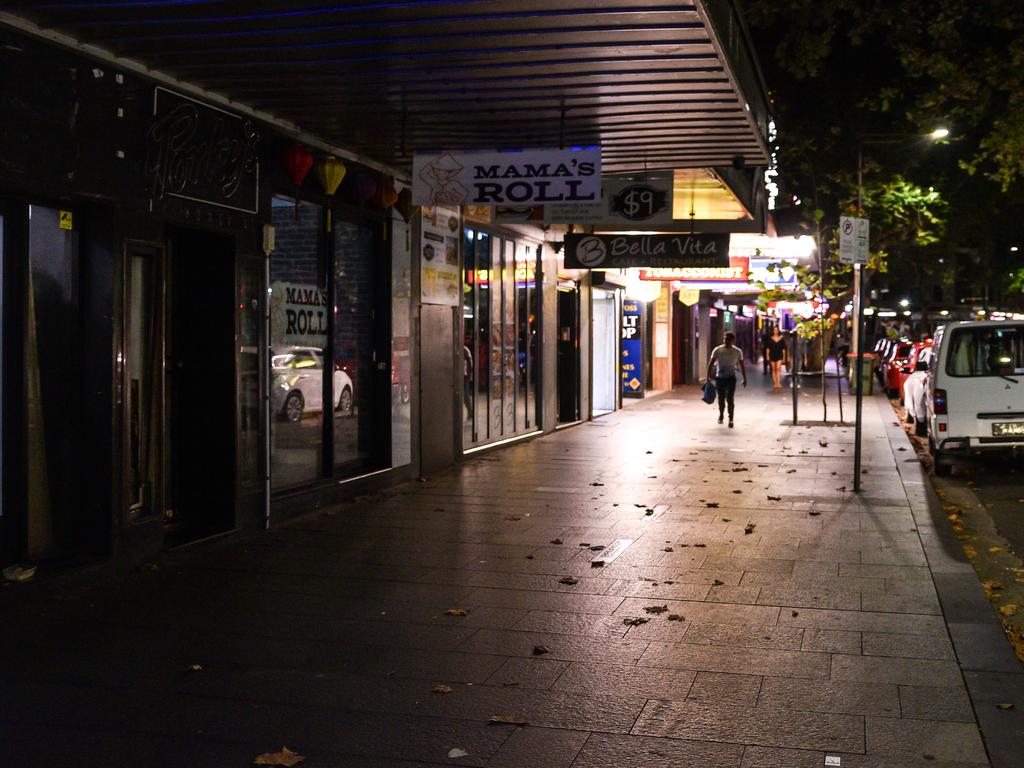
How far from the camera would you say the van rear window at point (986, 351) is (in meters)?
13.8

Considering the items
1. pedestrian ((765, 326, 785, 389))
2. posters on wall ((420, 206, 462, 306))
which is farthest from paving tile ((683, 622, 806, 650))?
pedestrian ((765, 326, 785, 389))

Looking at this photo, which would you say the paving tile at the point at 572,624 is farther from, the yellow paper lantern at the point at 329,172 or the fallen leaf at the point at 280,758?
the yellow paper lantern at the point at 329,172

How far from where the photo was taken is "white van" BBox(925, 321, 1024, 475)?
1360 cm

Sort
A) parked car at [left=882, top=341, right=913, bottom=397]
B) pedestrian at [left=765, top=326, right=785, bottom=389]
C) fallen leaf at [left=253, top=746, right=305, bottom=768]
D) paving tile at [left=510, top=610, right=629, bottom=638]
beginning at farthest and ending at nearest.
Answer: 1. pedestrian at [left=765, top=326, right=785, bottom=389]
2. parked car at [left=882, top=341, right=913, bottom=397]
3. paving tile at [left=510, top=610, right=629, bottom=638]
4. fallen leaf at [left=253, top=746, right=305, bottom=768]

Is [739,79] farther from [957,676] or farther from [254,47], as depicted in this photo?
[957,676]

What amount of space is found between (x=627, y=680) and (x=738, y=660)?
689mm

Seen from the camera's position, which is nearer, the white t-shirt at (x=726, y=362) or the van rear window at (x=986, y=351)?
the van rear window at (x=986, y=351)

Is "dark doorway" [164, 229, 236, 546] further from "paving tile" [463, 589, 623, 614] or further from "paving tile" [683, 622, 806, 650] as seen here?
"paving tile" [683, 622, 806, 650]

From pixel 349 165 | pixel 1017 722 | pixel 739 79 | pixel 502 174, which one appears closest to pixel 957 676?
pixel 1017 722

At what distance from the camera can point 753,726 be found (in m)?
5.08

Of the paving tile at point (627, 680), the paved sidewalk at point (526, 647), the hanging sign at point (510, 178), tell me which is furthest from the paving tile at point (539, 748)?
the hanging sign at point (510, 178)

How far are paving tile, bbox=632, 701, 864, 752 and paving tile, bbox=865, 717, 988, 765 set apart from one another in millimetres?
71

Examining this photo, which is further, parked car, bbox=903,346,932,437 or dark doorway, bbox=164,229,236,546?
parked car, bbox=903,346,932,437

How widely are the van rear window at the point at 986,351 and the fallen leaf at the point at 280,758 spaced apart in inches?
439
